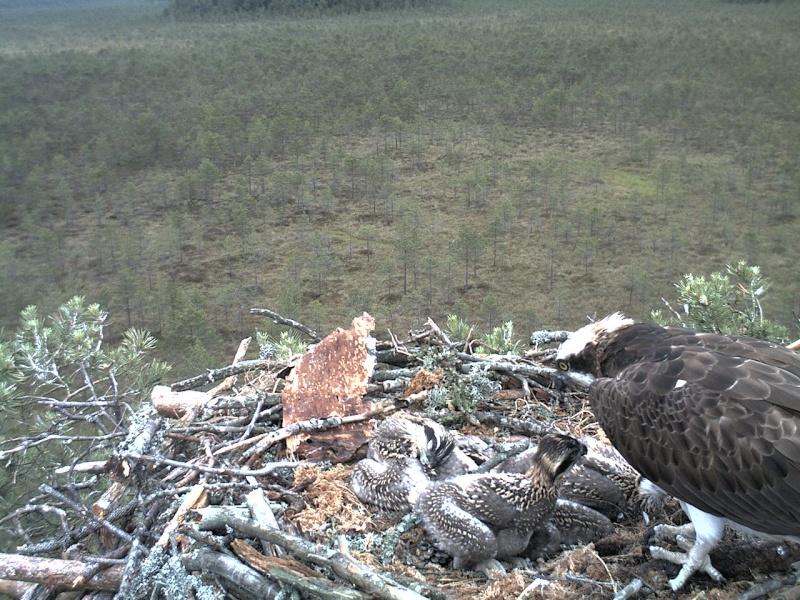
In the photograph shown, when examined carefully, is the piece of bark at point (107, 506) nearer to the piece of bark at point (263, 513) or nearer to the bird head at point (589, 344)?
the piece of bark at point (263, 513)

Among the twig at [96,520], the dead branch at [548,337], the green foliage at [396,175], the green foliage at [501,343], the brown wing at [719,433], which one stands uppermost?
→ the brown wing at [719,433]

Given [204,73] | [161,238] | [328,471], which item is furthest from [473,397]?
[204,73]

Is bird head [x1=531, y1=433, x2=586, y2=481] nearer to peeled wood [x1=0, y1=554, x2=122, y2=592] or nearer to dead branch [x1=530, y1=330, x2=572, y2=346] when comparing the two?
dead branch [x1=530, y1=330, x2=572, y2=346]

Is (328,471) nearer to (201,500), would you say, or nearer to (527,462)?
(201,500)

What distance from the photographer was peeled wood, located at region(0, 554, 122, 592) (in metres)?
3.22

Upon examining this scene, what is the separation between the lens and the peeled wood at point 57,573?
3219mm

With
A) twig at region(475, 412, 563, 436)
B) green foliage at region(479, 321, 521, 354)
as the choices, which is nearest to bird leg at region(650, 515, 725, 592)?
twig at region(475, 412, 563, 436)

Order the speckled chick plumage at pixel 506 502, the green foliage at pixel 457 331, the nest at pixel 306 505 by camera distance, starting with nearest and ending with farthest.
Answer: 1. the nest at pixel 306 505
2. the speckled chick plumage at pixel 506 502
3. the green foliage at pixel 457 331

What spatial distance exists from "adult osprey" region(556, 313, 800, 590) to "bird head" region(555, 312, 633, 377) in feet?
1.44

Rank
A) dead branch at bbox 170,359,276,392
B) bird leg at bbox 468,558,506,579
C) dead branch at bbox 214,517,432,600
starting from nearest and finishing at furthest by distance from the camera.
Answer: dead branch at bbox 214,517,432,600 → bird leg at bbox 468,558,506,579 → dead branch at bbox 170,359,276,392

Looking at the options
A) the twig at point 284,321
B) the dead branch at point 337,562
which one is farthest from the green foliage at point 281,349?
the dead branch at point 337,562

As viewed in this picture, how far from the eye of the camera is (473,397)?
4.54 metres

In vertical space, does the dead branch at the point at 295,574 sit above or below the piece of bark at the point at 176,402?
above

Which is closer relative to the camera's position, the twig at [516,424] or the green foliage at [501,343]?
the twig at [516,424]
